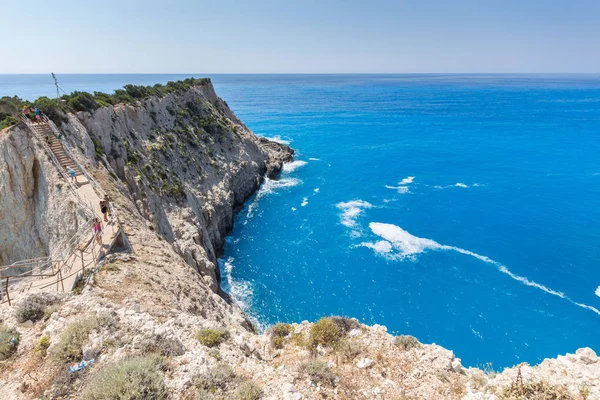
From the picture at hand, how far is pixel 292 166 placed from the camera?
72.3 metres

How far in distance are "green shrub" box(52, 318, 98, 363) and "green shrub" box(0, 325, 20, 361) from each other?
5.70 ft

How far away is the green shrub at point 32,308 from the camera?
12859 mm

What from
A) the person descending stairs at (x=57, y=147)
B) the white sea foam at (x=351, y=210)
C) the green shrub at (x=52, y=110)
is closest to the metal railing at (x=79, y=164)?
the person descending stairs at (x=57, y=147)

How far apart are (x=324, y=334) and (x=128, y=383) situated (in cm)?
791

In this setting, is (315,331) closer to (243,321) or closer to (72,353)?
(72,353)

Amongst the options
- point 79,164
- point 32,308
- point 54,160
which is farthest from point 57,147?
point 32,308

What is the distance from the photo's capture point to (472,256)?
3838 centimetres

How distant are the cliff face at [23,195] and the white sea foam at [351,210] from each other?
113 feet

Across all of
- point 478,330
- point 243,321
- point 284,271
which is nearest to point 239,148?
point 284,271

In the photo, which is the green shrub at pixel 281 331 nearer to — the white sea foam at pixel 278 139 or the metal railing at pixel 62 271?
the metal railing at pixel 62 271

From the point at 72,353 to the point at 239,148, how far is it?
53.6 metres

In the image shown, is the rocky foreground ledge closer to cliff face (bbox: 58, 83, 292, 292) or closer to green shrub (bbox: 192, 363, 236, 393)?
green shrub (bbox: 192, 363, 236, 393)

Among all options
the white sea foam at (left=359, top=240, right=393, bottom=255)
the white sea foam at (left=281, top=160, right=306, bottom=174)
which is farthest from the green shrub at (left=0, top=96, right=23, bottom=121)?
the white sea foam at (left=281, top=160, right=306, bottom=174)

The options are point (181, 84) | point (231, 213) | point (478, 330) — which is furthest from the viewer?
point (181, 84)
